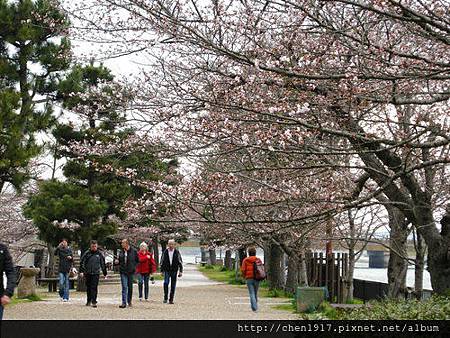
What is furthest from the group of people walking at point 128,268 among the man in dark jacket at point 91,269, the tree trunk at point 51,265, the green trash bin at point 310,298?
the tree trunk at point 51,265

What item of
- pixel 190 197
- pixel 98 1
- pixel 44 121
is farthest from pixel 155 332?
pixel 44 121

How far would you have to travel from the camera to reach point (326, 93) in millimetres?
9719

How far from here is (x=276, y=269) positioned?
28.0m

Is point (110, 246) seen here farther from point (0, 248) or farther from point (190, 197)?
point (0, 248)

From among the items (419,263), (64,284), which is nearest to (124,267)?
(64,284)

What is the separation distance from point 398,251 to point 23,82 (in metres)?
11.4

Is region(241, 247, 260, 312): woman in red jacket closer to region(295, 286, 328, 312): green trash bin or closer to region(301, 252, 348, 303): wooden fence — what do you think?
region(295, 286, 328, 312): green trash bin

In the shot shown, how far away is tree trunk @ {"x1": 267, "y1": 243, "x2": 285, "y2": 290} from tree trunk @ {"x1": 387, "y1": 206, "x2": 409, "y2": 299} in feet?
30.3

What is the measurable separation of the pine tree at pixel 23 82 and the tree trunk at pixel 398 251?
8.86m

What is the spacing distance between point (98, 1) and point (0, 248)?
130 inches

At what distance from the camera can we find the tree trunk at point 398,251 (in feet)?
56.1

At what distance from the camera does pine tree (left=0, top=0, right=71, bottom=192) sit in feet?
59.2

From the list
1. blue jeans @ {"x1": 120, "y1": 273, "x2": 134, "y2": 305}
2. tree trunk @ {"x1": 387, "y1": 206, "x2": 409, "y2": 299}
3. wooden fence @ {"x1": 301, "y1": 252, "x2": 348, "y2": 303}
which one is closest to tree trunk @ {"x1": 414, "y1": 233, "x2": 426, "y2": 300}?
tree trunk @ {"x1": 387, "y1": 206, "x2": 409, "y2": 299}

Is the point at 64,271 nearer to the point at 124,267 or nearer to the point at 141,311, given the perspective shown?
the point at 124,267
